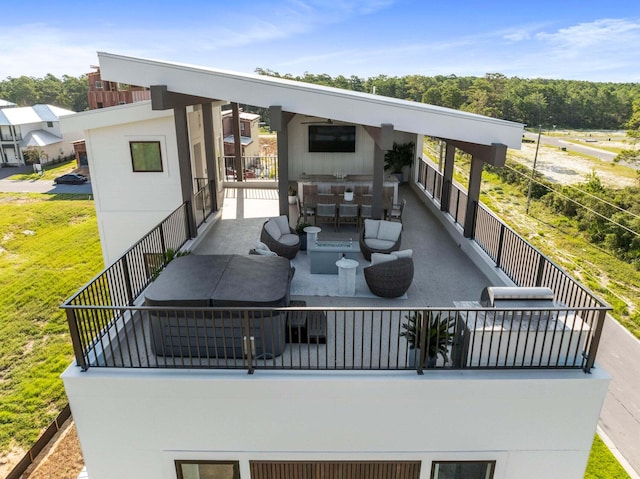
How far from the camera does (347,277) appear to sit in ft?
25.6

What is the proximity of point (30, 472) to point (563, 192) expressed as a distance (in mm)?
41695

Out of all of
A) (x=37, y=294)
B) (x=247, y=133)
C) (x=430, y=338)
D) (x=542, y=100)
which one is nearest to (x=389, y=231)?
(x=430, y=338)

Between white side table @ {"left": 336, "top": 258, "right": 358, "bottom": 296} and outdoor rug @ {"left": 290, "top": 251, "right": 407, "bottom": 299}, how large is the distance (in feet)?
0.35

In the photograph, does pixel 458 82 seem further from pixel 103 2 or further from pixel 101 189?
pixel 101 189

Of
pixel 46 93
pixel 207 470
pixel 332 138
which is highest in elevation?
pixel 46 93

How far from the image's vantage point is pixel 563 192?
39.5 metres

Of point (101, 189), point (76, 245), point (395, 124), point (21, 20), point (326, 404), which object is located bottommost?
point (76, 245)

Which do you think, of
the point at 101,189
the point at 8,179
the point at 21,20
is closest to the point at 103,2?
the point at 21,20

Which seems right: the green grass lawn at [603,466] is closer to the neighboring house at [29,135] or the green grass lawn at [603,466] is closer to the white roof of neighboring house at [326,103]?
the white roof of neighboring house at [326,103]

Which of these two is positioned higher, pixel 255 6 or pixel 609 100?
pixel 255 6

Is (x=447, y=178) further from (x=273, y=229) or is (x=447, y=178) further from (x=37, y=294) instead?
(x=37, y=294)

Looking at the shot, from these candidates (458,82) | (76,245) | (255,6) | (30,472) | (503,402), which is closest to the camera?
(503,402)

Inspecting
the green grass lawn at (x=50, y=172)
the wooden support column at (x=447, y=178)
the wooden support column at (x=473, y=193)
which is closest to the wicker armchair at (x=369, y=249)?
the wooden support column at (x=473, y=193)

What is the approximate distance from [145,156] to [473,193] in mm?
8636
